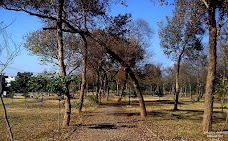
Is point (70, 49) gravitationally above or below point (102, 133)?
above

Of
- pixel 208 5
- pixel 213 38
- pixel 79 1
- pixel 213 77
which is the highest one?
pixel 79 1

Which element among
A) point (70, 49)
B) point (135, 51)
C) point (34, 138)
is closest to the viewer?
point (34, 138)

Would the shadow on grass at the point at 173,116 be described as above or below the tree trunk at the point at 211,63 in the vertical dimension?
below

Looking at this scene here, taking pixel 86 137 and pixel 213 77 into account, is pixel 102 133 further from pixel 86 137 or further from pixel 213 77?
pixel 213 77

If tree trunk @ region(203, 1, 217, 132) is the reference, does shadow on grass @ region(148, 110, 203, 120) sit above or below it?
below

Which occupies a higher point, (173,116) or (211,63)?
(211,63)

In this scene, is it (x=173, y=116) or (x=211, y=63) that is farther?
(x=173, y=116)

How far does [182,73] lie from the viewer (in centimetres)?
7612

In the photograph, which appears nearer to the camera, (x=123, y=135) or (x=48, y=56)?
(x=123, y=135)

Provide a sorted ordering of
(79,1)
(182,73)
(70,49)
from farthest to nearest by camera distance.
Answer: (182,73)
(70,49)
(79,1)

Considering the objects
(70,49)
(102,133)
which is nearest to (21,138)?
(102,133)

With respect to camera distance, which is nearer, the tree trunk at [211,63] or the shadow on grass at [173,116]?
the tree trunk at [211,63]

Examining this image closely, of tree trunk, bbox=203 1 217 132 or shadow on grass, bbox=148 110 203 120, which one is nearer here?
tree trunk, bbox=203 1 217 132

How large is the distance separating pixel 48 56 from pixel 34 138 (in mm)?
26262
